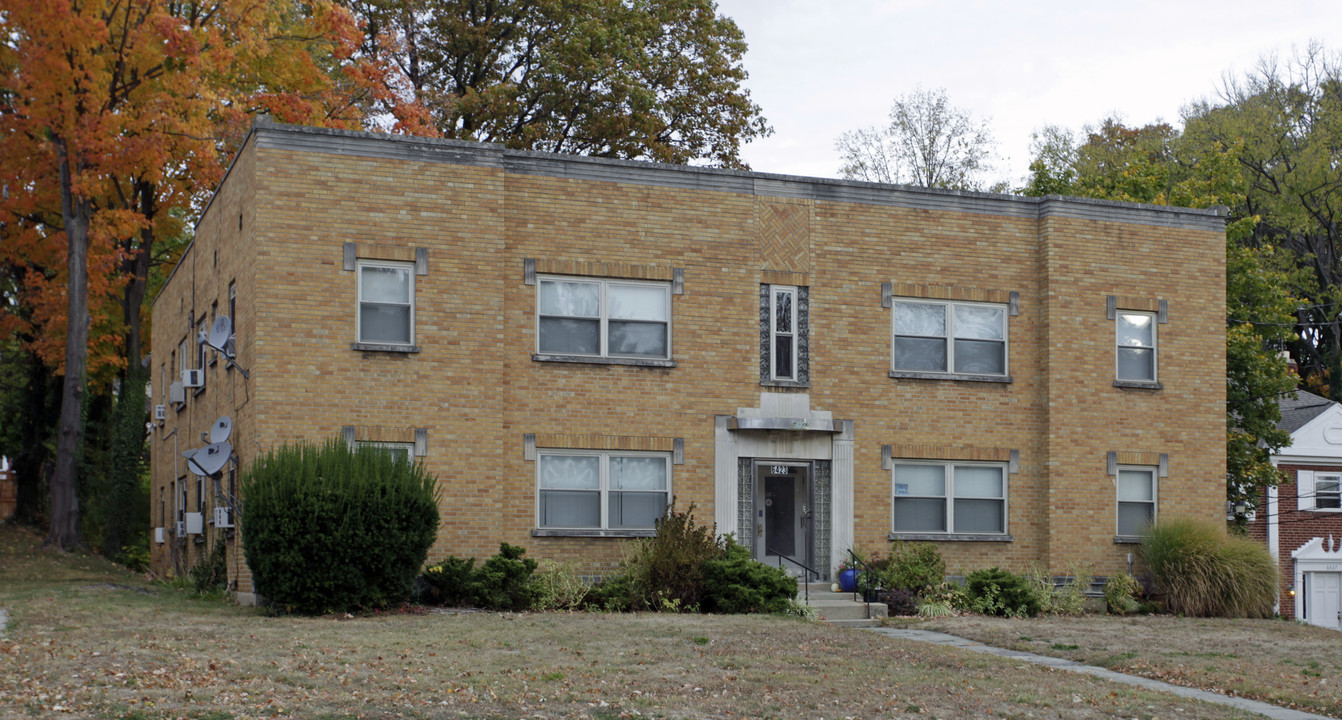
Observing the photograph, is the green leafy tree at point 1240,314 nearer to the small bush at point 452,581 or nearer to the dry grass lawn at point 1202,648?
the dry grass lawn at point 1202,648

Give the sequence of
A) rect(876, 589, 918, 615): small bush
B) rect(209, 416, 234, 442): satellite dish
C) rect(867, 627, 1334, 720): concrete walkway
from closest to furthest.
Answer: rect(867, 627, 1334, 720): concrete walkway
rect(209, 416, 234, 442): satellite dish
rect(876, 589, 918, 615): small bush

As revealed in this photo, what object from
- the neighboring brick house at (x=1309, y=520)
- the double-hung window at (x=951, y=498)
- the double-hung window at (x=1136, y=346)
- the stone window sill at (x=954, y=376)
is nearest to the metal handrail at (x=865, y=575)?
the double-hung window at (x=951, y=498)

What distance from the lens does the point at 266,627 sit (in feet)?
50.2

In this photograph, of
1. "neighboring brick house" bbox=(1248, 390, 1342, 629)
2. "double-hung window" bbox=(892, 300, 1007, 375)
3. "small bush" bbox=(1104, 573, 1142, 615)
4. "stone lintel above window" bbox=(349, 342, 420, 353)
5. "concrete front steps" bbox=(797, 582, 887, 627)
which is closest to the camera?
"concrete front steps" bbox=(797, 582, 887, 627)

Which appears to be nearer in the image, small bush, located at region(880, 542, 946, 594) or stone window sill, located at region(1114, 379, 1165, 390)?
small bush, located at region(880, 542, 946, 594)

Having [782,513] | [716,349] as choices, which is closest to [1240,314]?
[782,513]

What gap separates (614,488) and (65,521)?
18.0 meters

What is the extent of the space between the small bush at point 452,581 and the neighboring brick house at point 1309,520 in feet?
70.9

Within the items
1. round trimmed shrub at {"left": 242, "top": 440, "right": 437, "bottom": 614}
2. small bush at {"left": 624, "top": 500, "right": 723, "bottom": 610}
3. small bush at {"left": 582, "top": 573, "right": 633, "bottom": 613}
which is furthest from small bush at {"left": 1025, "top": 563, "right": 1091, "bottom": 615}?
round trimmed shrub at {"left": 242, "top": 440, "right": 437, "bottom": 614}

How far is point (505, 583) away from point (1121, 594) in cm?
1036

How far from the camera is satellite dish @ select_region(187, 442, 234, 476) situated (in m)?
19.9

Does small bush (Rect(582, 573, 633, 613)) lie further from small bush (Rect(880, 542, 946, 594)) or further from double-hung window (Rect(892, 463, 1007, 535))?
double-hung window (Rect(892, 463, 1007, 535))

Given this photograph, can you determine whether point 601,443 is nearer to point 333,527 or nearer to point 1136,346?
Answer: point 333,527

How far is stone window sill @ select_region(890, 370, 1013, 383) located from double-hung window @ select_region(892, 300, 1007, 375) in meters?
0.10
